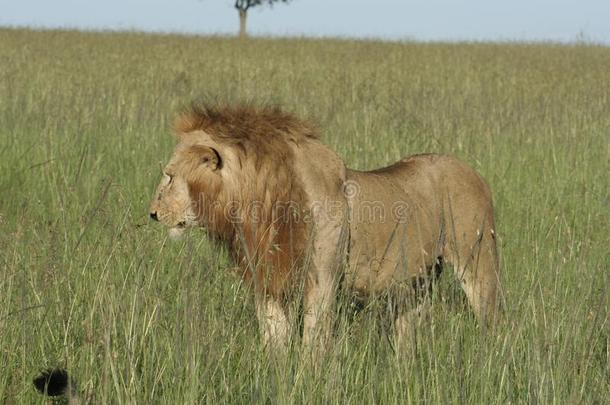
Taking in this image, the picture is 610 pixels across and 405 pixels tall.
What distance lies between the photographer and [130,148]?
687 cm

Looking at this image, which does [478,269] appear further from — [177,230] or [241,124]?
[177,230]

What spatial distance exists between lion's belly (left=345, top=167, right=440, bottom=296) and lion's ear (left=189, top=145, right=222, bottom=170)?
55 centimetres

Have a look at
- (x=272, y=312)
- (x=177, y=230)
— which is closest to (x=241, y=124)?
(x=177, y=230)

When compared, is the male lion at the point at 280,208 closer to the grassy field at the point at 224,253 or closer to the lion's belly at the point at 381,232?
the lion's belly at the point at 381,232

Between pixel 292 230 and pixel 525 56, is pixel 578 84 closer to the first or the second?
pixel 525 56

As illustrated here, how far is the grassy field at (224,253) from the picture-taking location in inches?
103

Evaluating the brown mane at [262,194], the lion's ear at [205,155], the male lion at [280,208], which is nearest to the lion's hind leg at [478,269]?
the male lion at [280,208]

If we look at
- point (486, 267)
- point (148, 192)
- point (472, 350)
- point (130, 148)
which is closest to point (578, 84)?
point (130, 148)

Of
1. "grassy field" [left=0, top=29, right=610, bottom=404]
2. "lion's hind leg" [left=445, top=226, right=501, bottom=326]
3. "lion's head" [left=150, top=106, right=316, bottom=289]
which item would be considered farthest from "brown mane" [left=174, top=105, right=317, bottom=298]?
"lion's hind leg" [left=445, top=226, right=501, bottom=326]

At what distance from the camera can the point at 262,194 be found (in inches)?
129

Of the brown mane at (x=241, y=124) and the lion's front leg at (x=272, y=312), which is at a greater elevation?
the brown mane at (x=241, y=124)

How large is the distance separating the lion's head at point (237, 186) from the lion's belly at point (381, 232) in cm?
27

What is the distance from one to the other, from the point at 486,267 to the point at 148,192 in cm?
233

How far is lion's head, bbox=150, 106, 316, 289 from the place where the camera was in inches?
125
